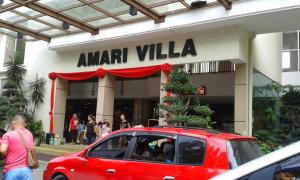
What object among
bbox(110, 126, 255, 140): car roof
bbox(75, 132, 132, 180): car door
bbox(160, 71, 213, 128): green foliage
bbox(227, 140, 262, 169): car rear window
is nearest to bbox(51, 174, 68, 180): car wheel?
bbox(75, 132, 132, 180): car door

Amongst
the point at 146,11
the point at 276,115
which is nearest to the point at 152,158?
the point at 146,11

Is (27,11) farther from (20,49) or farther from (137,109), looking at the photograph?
(137,109)

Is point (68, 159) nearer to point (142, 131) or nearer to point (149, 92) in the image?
point (142, 131)

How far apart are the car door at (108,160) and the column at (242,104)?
342 inches

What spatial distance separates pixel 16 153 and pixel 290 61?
80.1 feet

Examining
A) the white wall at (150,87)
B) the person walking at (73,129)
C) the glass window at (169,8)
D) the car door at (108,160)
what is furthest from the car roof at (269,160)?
the person walking at (73,129)

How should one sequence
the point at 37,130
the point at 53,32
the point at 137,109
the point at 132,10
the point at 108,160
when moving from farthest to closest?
the point at 137,109, the point at 37,130, the point at 53,32, the point at 132,10, the point at 108,160

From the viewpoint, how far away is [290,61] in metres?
27.4

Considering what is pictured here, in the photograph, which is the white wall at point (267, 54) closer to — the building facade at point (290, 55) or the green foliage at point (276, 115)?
the green foliage at point (276, 115)

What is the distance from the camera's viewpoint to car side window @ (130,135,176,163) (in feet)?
21.1

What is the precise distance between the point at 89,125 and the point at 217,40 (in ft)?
24.2

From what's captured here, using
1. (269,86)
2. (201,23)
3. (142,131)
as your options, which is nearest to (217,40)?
(201,23)

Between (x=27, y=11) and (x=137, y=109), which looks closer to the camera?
(x=27, y=11)

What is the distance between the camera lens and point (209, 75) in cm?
2052
